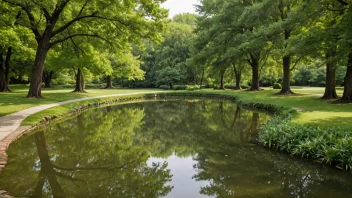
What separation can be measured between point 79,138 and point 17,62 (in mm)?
33500

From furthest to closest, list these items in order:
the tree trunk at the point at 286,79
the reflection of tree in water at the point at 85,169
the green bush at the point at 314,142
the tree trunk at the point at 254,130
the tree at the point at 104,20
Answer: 1. the tree trunk at the point at 286,79
2. the tree at the point at 104,20
3. the tree trunk at the point at 254,130
4. the green bush at the point at 314,142
5. the reflection of tree in water at the point at 85,169

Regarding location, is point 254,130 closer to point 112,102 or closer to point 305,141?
point 305,141

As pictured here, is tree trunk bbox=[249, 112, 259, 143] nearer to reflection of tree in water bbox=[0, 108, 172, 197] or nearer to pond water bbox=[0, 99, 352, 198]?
pond water bbox=[0, 99, 352, 198]

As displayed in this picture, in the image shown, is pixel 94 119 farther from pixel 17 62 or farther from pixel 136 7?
pixel 17 62

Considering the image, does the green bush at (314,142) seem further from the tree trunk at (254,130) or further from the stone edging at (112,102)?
the stone edging at (112,102)

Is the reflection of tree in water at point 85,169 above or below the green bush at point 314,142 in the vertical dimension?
below

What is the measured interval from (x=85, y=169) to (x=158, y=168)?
6.07 ft

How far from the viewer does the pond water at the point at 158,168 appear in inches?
219

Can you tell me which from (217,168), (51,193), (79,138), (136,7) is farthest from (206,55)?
(51,193)

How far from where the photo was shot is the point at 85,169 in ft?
22.2

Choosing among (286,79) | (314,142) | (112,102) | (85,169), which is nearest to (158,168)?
(85,169)

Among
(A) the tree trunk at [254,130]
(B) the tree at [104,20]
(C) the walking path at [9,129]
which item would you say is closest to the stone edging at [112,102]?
(C) the walking path at [9,129]

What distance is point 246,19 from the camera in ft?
84.3

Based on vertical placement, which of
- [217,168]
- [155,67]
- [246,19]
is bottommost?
[217,168]
